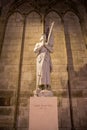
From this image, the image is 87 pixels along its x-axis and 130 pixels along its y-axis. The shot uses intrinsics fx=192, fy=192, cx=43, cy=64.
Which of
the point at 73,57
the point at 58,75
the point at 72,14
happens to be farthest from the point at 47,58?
the point at 72,14

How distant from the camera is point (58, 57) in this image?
6621 millimetres

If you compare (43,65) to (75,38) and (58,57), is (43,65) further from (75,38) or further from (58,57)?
(75,38)

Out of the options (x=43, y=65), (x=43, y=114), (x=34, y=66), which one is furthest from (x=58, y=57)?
(x=43, y=114)

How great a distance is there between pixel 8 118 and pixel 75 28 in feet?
13.9

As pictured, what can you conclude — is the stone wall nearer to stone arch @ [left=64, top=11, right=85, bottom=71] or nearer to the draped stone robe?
stone arch @ [left=64, top=11, right=85, bottom=71]

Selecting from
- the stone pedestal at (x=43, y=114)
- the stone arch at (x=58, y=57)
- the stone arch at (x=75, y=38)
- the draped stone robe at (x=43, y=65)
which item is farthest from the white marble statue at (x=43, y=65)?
the stone arch at (x=75, y=38)

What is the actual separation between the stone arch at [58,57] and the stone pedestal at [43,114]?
1.66 metres

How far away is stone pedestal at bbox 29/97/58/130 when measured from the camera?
161 inches

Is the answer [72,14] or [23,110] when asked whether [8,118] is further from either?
[72,14]

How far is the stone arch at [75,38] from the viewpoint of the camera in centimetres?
654

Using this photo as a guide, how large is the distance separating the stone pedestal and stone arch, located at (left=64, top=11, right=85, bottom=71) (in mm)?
2386

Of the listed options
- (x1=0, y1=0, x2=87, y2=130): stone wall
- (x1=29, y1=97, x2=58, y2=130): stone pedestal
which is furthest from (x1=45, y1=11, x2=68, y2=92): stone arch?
(x1=29, y1=97, x2=58, y2=130): stone pedestal

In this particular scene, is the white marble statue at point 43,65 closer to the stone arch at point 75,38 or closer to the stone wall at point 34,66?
the stone wall at point 34,66

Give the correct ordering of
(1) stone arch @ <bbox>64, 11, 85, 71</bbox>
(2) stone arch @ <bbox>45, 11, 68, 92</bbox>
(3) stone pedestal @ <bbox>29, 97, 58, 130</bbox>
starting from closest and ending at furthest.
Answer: (3) stone pedestal @ <bbox>29, 97, 58, 130</bbox> < (2) stone arch @ <bbox>45, 11, 68, 92</bbox> < (1) stone arch @ <bbox>64, 11, 85, 71</bbox>
